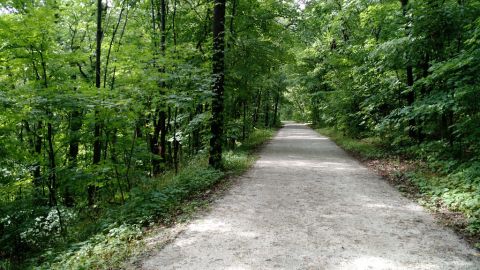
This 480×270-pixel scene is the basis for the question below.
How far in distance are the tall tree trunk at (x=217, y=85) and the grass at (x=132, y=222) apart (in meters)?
0.84

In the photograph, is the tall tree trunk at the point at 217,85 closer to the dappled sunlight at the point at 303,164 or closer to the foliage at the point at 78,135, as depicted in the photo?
the foliage at the point at 78,135

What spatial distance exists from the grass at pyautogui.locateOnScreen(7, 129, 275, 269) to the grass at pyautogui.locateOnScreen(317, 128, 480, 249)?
434cm

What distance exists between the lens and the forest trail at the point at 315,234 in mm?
4086

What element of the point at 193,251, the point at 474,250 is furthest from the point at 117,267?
the point at 474,250

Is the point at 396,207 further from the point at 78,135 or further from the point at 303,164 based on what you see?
the point at 78,135

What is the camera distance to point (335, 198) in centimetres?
699

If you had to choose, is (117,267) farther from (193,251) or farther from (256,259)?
(256,259)

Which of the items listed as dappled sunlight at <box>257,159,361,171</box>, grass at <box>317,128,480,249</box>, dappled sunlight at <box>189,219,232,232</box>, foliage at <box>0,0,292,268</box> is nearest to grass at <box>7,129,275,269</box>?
foliage at <box>0,0,292,268</box>

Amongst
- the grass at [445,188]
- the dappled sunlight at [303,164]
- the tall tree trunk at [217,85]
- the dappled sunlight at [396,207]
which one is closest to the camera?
the grass at [445,188]

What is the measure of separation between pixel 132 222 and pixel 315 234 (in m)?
2.99

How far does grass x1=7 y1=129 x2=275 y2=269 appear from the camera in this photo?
4.49 m

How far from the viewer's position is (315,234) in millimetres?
4973

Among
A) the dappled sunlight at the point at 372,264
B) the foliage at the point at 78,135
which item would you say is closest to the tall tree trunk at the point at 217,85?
the foliage at the point at 78,135

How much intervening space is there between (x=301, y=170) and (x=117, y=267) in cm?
706
